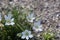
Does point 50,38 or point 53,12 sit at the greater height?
point 53,12

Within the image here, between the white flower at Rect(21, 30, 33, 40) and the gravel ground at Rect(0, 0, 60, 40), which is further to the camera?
the gravel ground at Rect(0, 0, 60, 40)

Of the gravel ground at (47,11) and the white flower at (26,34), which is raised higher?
the gravel ground at (47,11)

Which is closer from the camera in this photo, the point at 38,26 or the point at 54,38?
the point at 38,26

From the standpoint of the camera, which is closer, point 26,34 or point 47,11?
point 26,34

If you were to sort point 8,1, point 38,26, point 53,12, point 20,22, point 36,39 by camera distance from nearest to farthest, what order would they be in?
point 38,26 < point 20,22 < point 36,39 < point 53,12 < point 8,1

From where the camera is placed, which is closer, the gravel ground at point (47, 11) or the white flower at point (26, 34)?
the white flower at point (26, 34)

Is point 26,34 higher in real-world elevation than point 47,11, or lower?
lower

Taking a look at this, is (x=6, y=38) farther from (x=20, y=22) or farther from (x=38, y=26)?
(x=38, y=26)

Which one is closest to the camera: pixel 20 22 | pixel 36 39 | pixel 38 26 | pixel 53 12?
pixel 38 26

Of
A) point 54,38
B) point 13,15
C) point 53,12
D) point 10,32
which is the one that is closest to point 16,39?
point 10,32

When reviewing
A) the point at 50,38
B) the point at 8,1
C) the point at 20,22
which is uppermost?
the point at 8,1

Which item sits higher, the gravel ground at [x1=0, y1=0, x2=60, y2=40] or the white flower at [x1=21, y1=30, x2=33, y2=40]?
the gravel ground at [x1=0, y1=0, x2=60, y2=40]
